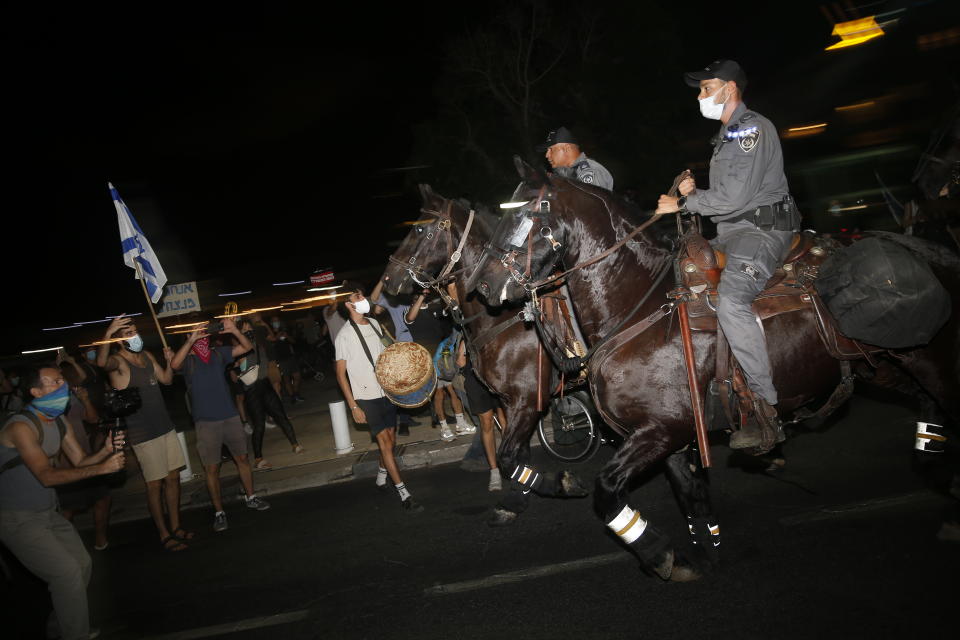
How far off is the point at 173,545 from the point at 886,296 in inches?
285

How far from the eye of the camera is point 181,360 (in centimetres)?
647

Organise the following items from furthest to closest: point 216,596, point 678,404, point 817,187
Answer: point 817,187
point 216,596
point 678,404

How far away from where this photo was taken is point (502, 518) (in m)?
5.43

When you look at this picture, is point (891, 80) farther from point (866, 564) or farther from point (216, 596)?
point (216, 596)

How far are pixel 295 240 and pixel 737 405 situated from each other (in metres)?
62.3

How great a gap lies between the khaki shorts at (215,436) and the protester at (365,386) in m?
1.50

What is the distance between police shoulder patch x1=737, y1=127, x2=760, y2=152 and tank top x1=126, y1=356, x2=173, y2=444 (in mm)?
6277

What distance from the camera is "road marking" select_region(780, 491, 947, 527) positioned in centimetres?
446

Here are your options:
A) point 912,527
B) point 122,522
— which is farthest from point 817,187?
point 122,522

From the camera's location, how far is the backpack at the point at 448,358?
22.0 ft

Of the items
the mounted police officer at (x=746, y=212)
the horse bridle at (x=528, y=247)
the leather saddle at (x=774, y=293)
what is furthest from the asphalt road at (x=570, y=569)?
the horse bridle at (x=528, y=247)

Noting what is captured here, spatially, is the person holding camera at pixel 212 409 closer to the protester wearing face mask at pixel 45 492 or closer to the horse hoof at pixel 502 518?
the protester wearing face mask at pixel 45 492

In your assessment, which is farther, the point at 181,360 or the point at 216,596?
the point at 181,360

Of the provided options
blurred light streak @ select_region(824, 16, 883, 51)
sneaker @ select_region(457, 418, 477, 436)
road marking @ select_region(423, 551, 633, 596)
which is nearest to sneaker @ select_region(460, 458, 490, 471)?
sneaker @ select_region(457, 418, 477, 436)
